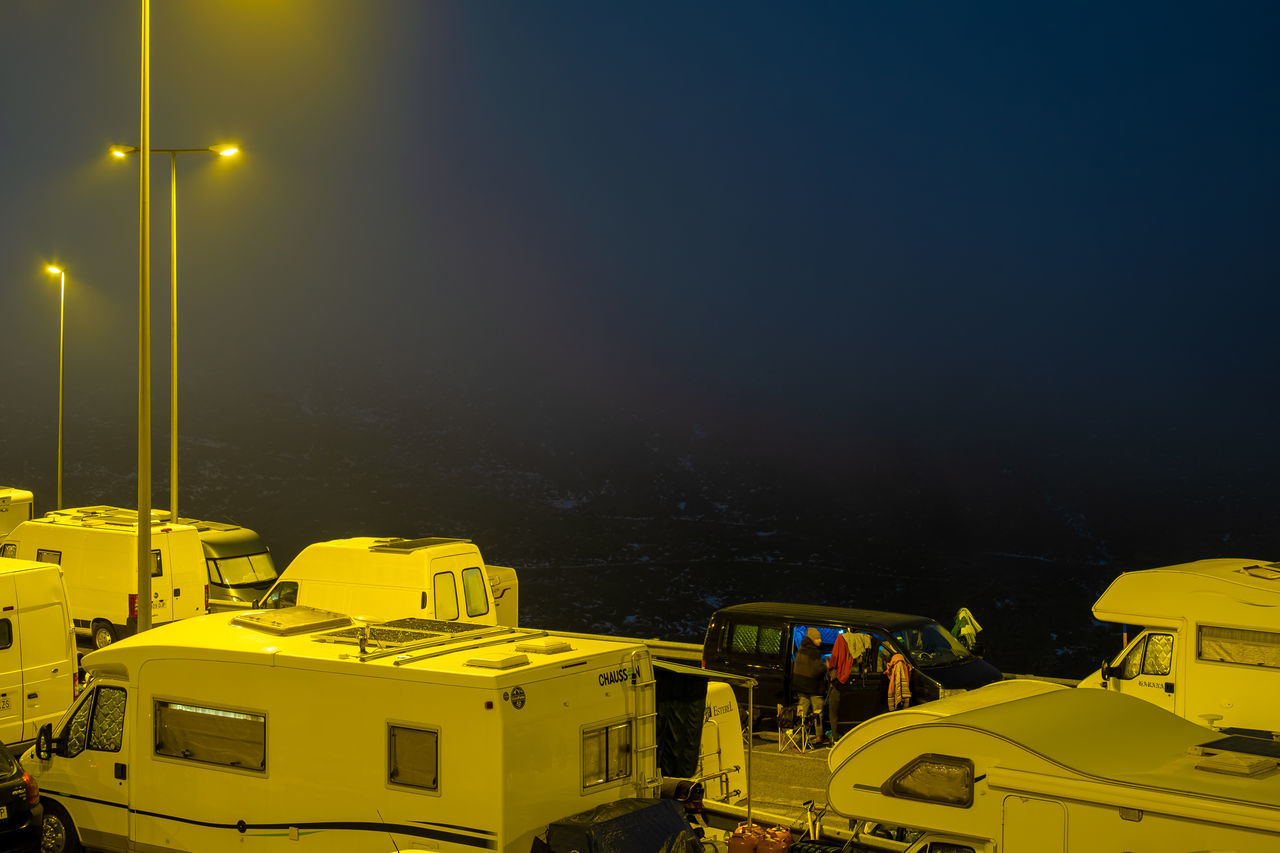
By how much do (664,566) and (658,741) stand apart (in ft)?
295

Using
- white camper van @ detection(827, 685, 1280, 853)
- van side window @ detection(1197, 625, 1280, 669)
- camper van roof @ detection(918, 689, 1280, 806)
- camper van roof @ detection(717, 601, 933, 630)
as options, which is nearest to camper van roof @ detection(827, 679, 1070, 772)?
white camper van @ detection(827, 685, 1280, 853)

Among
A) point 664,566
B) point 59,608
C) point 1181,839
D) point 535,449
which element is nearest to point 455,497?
point 535,449

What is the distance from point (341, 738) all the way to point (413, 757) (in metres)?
0.64

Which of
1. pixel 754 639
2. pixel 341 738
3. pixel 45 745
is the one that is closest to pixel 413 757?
pixel 341 738

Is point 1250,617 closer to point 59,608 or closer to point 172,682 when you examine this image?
point 172,682

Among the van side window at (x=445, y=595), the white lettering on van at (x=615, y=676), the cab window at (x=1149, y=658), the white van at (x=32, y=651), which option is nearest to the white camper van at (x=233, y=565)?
the van side window at (x=445, y=595)

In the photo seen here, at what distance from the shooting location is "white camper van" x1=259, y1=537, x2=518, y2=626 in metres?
17.1

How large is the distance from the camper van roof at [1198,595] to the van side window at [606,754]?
25.3 ft

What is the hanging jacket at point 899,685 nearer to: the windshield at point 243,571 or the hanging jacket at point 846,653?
the hanging jacket at point 846,653

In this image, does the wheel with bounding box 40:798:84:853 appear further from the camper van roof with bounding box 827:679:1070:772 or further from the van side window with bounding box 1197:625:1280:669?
the van side window with bounding box 1197:625:1280:669

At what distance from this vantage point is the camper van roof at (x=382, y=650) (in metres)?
8.45

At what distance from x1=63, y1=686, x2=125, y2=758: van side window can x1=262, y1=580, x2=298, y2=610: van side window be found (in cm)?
856

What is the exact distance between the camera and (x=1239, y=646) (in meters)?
14.0

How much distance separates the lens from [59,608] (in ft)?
46.5
